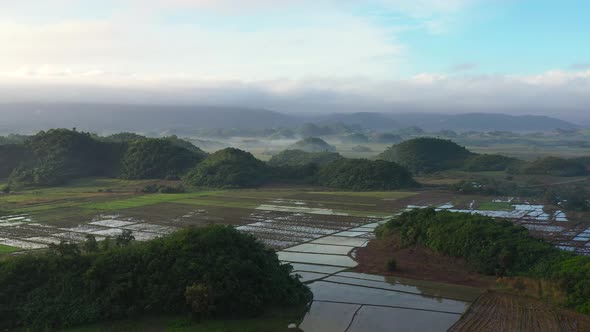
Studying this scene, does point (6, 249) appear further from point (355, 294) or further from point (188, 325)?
point (355, 294)

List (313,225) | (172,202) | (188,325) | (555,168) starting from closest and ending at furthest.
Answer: (188,325) → (313,225) → (172,202) → (555,168)

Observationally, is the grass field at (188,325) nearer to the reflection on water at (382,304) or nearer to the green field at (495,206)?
the reflection on water at (382,304)

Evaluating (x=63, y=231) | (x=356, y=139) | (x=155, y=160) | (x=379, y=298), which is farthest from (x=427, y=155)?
(x=356, y=139)

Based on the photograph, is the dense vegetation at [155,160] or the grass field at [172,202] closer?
the grass field at [172,202]

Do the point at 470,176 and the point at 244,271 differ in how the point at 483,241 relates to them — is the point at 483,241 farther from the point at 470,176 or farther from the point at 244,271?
the point at 470,176

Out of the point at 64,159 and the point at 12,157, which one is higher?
the point at 12,157

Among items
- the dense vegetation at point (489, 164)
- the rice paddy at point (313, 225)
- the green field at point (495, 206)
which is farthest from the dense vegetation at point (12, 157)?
the dense vegetation at point (489, 164)

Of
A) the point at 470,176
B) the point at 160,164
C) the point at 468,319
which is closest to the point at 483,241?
the point at 468,319
